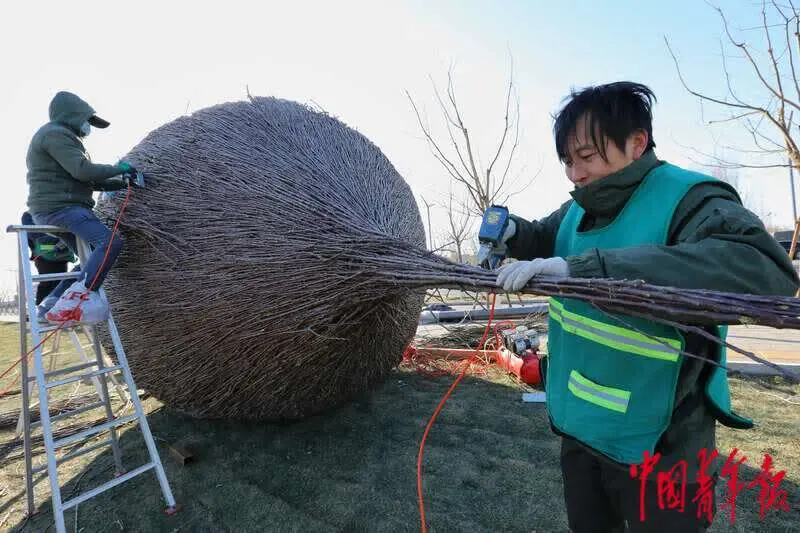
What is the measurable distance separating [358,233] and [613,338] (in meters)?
1.33

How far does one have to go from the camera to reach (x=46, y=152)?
2881 mm

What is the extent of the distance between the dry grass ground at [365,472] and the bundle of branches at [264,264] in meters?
0.48

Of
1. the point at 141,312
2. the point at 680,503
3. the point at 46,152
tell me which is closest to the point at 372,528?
the point at 680,503

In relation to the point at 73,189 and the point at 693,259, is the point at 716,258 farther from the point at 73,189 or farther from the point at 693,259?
the point at 73,189

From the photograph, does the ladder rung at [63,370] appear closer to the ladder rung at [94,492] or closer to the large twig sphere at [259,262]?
the large twig sphere at [259,262]

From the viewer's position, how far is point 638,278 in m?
1.24

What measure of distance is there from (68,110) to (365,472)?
3.41 metres

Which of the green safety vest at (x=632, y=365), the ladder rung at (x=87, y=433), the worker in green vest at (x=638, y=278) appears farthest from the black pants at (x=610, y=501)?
the ladder rung at (x=87, y=433)

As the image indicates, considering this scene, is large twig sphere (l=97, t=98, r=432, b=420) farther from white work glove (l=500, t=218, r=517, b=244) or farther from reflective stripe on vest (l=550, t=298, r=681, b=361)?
reflective stripe on vest (l=550, t=298, r=681, b=361)

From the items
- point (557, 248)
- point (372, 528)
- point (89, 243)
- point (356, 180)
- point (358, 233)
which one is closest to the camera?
point (557, 248)

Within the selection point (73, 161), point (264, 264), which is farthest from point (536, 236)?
point (73, 161)

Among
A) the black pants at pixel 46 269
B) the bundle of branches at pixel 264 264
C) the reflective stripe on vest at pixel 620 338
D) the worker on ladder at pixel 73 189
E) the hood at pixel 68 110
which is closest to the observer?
the reflective stripe on vest at pixel 620 338

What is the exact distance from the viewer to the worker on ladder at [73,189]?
272cm

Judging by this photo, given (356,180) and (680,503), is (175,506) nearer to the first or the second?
(356,180)
